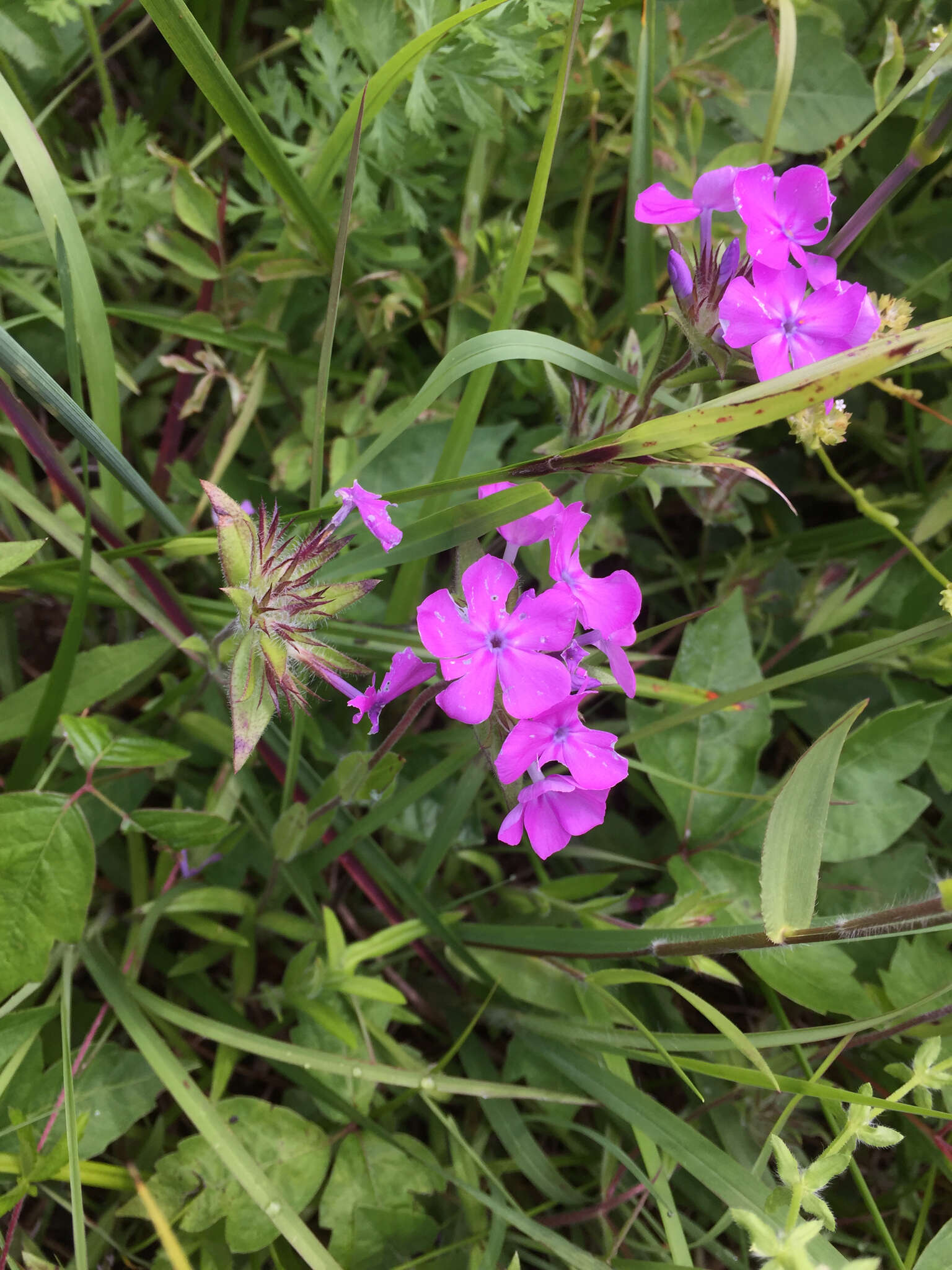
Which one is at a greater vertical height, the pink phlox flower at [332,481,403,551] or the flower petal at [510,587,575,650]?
the pink phlox flower at [332,481,403,551]

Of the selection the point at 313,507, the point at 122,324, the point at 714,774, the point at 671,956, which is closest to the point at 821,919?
the point at 671,956

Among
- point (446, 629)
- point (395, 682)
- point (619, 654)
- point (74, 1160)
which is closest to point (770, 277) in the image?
point (619, 654)

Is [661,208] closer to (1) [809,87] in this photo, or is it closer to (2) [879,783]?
(1) [809,87]

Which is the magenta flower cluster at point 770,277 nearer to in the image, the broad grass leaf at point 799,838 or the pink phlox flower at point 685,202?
the pink phlox flower at point 685,202

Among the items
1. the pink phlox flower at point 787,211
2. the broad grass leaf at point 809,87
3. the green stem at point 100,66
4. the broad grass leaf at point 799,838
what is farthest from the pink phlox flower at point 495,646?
the broad grass leaf at point 809,87

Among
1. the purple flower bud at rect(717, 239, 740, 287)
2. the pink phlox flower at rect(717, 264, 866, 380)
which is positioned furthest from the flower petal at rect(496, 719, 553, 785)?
the purple flower bud at rect(717, 239, 740, 287)

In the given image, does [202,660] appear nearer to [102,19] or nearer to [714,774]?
[714,774]

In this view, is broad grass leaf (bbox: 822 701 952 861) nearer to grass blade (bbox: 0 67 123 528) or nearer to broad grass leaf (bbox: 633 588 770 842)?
broad grass leaf (bbox: 633 588 770 842)
